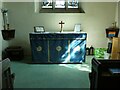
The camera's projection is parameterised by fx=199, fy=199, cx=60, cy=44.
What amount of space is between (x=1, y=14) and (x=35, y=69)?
2.35 meters

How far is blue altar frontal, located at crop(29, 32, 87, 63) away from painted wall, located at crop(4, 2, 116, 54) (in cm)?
104

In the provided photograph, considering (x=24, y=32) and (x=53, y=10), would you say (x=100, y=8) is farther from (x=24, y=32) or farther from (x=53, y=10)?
(x=24, y=32)

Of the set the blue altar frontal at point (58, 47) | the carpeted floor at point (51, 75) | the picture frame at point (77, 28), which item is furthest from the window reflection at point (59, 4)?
the carpeted floor at point (51, 75)

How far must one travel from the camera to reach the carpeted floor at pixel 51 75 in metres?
4.25

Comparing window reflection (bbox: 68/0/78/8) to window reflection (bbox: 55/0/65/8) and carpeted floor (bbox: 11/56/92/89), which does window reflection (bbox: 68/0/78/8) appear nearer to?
window reflection (bbox: 55/0/65/8)

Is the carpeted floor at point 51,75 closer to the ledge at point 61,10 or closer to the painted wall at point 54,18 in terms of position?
the painted wall at point 54,18

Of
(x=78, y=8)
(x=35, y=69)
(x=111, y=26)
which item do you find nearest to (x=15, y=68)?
(x=35, y=69)

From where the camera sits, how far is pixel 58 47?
6.04 meters

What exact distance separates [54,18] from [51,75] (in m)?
2.65

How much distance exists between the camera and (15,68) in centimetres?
550

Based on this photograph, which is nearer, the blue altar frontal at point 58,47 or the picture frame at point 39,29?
the blue altar frontal at point 58,47

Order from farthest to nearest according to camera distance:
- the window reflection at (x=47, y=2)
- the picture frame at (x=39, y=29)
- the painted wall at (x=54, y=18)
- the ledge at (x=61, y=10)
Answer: the window reflection at (x=47, y=2), the ledge at (x=61, y=10), the painted wall at (x=54, y=18), the picture frame at (x=39, y=29)

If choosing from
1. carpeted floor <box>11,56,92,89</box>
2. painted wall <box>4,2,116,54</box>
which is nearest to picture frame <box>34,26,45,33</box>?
painted wall <box>4,2,116,54</box>

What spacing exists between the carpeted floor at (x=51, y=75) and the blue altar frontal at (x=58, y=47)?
0.28 meters
